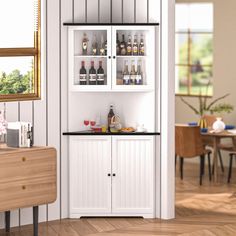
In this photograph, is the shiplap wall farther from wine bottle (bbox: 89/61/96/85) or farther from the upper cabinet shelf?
wine bottle (bbox: 89/61/96/85)

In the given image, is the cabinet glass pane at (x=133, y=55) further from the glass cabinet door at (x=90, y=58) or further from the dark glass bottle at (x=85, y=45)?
the dark glass bottle at (x=85, y=45)

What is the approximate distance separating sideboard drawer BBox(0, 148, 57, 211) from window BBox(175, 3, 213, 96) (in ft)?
17.1

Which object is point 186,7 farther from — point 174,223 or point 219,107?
point 174,223

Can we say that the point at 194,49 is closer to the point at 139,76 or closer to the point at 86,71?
the point at 139,76

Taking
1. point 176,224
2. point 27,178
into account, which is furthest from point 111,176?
point 27,178

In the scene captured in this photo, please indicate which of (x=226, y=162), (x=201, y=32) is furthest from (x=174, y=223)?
(x=201, y=32)

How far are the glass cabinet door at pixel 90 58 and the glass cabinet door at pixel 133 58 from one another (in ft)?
0.32

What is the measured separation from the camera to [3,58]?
752 cm

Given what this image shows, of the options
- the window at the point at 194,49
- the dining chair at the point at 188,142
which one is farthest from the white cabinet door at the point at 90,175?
the window at the point at 194,49

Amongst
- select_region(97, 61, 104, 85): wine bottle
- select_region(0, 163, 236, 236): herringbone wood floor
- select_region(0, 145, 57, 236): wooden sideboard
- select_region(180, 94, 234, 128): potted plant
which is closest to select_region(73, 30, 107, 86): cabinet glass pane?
select_region(97, 61, 104, 85): wine bottle

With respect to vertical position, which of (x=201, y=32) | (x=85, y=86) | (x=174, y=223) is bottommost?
(x=174, y=223)

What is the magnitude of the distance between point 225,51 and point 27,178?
5.26 metres

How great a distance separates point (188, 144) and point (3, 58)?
342 centimetres

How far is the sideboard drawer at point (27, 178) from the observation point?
6.76 m
